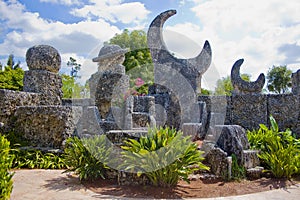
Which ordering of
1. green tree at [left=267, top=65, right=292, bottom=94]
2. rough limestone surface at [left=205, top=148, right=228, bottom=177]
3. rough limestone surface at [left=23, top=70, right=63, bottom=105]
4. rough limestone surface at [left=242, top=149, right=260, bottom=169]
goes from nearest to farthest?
rough limestone surface at [left=205, top=148, right=228, bottom=177]
rough limestone surface at [left=242, top=149, right=260, bottom=169]
rough limestone surface at [left=23, top=70, right=63, bottom=105]
green tree at [left=267, top=65, right=292, bottom=94]

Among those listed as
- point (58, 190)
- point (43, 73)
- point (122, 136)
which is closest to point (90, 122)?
point (43, 73)

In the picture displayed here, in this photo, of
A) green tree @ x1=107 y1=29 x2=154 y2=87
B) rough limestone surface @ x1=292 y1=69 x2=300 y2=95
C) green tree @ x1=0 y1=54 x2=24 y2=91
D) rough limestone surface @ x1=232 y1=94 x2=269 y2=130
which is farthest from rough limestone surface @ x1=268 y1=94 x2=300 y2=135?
green tree @ x1=0 y1=54 x2=24 y2=91

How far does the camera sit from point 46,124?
628 cm

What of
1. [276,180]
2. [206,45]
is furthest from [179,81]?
[276,180]

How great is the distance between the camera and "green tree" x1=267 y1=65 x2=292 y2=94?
74.0 feet

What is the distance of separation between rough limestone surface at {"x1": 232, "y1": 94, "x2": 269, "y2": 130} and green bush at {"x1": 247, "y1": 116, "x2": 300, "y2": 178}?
11.0ft

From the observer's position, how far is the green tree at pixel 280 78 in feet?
74.0

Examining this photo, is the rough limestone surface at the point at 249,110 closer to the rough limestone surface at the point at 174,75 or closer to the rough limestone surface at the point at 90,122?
the rough limestone surface at the point at 174,75

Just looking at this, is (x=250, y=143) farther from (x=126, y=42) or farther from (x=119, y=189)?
(x=126, y=42)

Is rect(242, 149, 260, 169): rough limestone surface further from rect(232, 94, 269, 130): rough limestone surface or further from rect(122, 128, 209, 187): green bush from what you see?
rect(232, 94, 269, 130): rough limestone surface

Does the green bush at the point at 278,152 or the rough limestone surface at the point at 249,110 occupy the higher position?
the rough limestone surface at the point at 249,110

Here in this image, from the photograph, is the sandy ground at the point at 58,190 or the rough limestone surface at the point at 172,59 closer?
the sandy ground at the point at 58,190

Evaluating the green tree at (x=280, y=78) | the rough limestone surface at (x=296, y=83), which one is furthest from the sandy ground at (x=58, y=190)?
the green tree at (x=280, y=78)

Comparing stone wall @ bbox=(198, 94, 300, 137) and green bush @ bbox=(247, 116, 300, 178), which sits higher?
stone wall @ bbox=(198, 94, 300, 137)
